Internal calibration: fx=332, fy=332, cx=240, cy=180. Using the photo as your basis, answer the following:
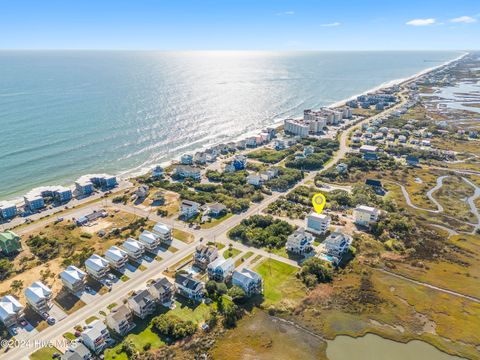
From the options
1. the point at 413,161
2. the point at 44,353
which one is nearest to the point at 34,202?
the point at 44,353

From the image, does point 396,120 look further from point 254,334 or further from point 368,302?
point 254,334

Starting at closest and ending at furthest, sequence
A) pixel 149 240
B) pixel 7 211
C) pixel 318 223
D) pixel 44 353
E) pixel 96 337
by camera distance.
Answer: pixel 96 337
pixel 44 353
pixel 149 240
pixel 318 223
pixel 7 211

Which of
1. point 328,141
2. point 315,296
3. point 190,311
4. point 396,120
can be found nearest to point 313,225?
point 315,296

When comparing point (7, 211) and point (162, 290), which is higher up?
point (7, 211)

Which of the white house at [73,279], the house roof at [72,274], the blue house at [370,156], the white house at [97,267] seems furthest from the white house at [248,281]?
the blue house at [370,156]

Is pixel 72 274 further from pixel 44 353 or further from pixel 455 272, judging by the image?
pixel 455 272

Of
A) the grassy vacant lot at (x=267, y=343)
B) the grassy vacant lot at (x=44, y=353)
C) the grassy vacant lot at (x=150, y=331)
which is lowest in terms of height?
the grassy vacant lot at (x=267, y=343)

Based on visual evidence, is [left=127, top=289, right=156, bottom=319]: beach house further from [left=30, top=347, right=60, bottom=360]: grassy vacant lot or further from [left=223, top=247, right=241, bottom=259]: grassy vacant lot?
[left=223, top=247, right=241, bottom=259]: grassy vacant lot

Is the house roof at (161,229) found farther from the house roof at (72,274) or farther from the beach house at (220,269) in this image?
the house roof at (72,274)
